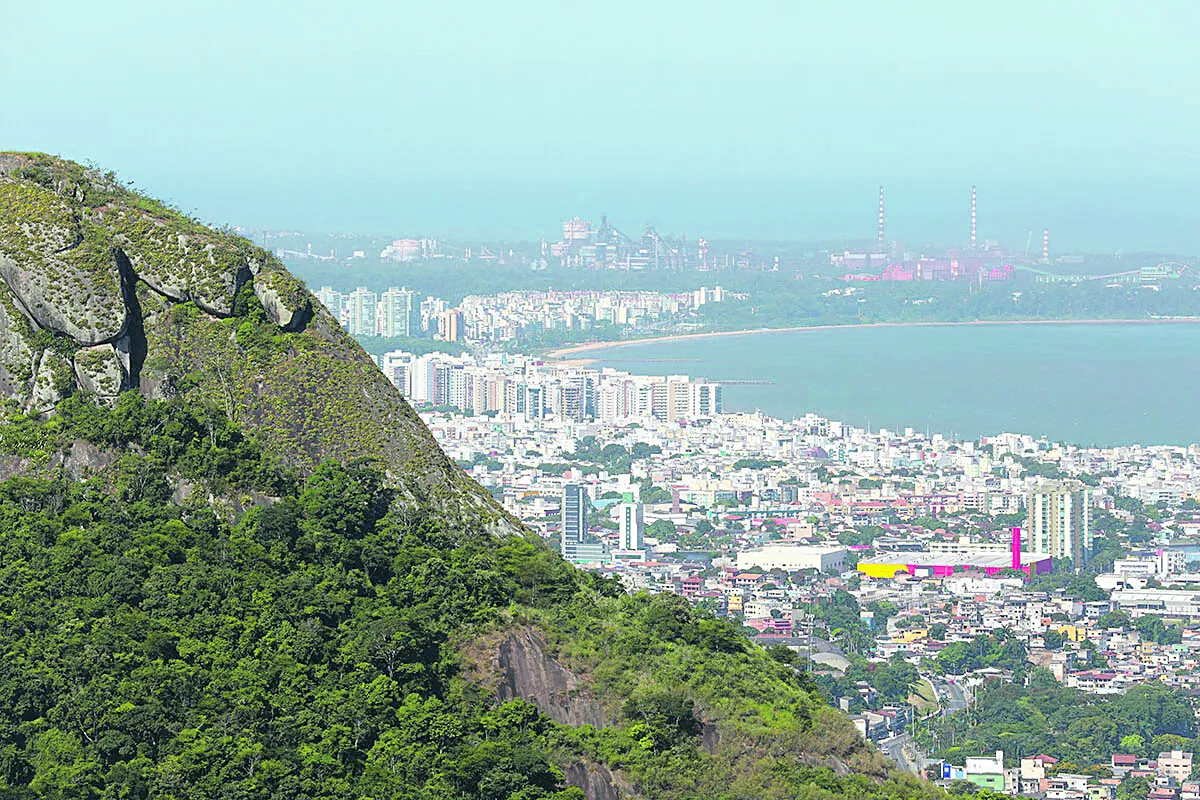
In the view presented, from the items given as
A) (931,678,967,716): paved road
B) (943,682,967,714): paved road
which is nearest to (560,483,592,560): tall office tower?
(931,678,967,716): paved road

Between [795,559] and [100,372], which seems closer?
[100,372]

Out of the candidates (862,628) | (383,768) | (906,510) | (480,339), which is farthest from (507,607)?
(480,339)

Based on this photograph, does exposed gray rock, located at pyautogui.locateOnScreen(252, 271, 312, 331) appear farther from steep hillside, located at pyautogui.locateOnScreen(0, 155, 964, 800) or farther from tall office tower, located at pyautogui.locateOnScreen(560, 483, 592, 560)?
tall office tower, located at pyautogui.locateOnScreen(560, 483, 592, 560)

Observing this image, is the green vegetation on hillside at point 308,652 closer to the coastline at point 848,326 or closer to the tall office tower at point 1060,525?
the tall office tower at point 1060,525

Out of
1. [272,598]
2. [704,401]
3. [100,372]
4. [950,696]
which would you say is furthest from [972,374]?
[272,598]

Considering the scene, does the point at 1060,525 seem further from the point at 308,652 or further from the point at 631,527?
the point at 308,652
